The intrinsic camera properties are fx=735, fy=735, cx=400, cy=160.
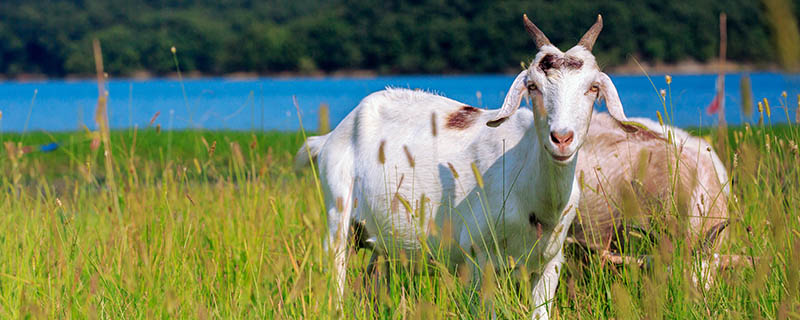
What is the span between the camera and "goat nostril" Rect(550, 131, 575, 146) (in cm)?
219

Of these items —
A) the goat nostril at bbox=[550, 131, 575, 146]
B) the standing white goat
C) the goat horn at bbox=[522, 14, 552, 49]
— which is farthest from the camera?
the goat horn at bbox=[522, 14, 552, 49]

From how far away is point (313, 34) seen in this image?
2522 inches

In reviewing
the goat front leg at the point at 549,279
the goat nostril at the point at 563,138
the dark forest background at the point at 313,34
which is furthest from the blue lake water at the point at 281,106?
the dark forest background at the point at 313,34

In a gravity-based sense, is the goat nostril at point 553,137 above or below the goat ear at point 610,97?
below

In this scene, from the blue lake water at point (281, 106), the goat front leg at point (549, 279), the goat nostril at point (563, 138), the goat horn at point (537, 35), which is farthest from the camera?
the blue lake water at point (281, 106)

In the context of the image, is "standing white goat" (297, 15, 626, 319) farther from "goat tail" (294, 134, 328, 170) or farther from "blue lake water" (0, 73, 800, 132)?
"blue lake water" (0, 73, 800, 132)

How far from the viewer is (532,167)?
2.69 meters

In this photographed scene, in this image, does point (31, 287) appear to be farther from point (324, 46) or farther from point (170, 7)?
point (170, 7)

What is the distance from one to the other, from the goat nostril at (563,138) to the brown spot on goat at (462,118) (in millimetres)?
1008

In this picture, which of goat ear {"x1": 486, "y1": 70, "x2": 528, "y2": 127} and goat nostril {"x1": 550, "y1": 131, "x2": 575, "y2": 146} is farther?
goat ear {"x1": 486, "y1": 70, "x2": 528, "y2": 127}

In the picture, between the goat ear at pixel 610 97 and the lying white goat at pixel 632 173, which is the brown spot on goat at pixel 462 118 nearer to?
the lying white goat at pixel 632 173

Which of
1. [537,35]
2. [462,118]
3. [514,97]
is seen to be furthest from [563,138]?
[462,118]

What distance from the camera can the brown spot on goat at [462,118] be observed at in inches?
127

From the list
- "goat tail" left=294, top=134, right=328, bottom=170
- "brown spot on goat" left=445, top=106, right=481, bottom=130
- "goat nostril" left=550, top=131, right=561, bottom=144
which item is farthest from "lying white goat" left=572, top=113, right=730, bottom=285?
"goat tail" left=294, top=134, right=328, bottom=170
